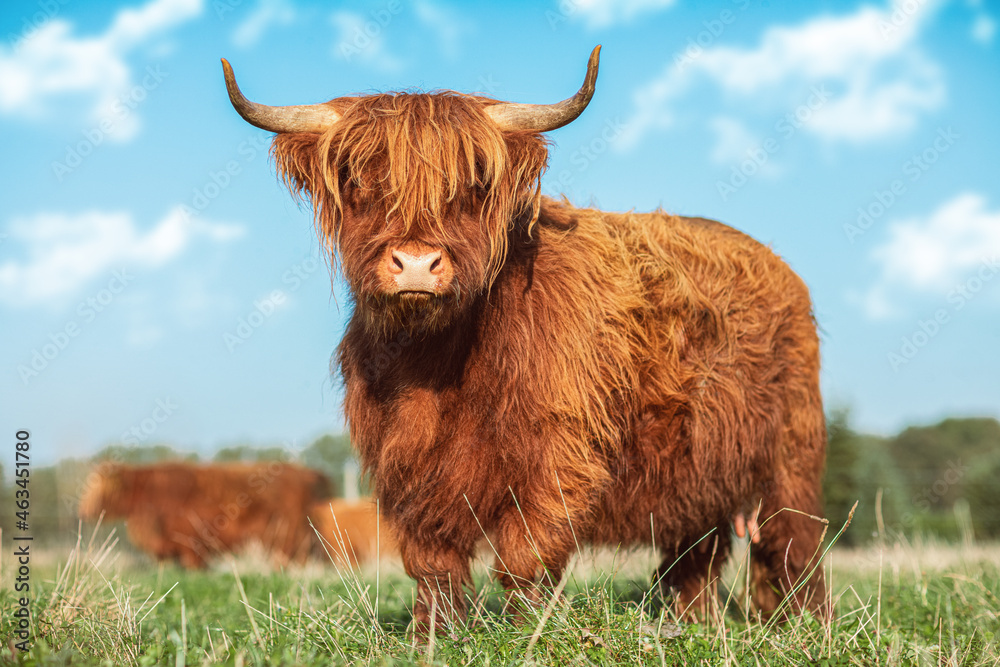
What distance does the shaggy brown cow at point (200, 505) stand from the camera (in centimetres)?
1420

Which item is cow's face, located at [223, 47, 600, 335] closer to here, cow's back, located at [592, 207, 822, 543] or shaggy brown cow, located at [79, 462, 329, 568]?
cow's back, located at [592, 207, 822, 543]

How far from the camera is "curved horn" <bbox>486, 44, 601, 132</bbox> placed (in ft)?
9.91

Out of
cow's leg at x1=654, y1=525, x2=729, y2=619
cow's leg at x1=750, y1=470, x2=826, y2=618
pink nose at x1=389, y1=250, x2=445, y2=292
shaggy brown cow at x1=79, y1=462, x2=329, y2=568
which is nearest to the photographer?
pink nose at x1=389, y1=250, x2=445, y2=292

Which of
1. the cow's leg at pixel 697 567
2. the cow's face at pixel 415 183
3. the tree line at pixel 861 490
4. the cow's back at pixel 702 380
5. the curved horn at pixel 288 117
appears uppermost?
the curved horn at pixel 288 117

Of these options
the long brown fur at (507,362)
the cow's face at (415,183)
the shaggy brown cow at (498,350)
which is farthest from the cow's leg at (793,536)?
the cow's face at (415,183)

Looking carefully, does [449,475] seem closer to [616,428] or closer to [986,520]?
[616,428]

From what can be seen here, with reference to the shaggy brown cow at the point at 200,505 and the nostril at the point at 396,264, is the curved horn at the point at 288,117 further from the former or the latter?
the shaggy brown cow at the point at 200,505

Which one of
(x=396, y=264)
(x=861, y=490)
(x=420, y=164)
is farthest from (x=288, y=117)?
(x=861, y=490)

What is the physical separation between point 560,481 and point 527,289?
785 millimetres

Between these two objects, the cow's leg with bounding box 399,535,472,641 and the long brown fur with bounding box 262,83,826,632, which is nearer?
the long brown fur with bounding box 262,83,826,632

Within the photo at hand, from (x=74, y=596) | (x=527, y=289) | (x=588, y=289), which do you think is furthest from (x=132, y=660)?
(x=588, y=289)

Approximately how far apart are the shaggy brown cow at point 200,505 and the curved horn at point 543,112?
488 inches

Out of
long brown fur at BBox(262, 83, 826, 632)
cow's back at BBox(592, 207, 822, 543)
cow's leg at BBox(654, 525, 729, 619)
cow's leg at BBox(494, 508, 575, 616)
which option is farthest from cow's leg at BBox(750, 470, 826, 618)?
cow's leg at BBox(494, 508, 575, 616)

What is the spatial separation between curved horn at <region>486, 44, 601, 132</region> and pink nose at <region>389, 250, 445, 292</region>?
791 millimetres
